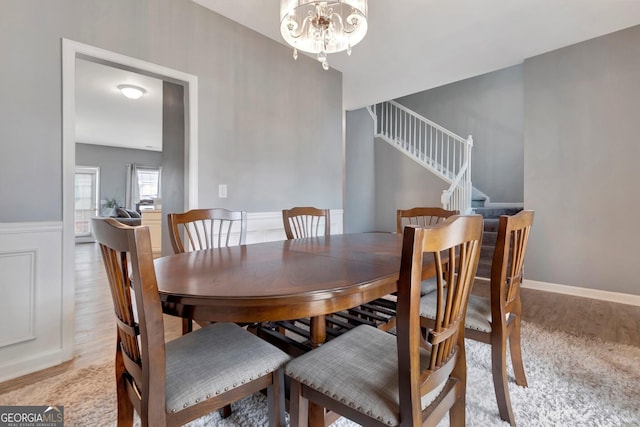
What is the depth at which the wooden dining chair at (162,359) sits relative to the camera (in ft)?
2.55

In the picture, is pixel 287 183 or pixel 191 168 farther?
pixel 287 183

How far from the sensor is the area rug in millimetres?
1361

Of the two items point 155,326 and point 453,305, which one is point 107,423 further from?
point 453,305

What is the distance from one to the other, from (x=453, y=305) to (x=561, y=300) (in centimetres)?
296

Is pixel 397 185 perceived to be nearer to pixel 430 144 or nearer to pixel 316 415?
pixel 430 144

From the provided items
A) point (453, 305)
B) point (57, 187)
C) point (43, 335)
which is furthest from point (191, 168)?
point (453, 305)

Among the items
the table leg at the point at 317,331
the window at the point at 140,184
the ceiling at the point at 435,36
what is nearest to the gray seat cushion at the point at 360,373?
the table leg at the point at 317,331

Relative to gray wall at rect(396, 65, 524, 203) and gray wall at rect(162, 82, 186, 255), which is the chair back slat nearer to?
gray wall at rect(162, 82, 186, 255)

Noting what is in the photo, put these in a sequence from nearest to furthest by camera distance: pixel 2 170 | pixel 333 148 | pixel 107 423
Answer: pixel 107 423, pixel 2 170, pixel 333 148

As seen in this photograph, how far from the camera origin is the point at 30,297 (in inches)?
70.4

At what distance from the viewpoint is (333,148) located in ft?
12.5

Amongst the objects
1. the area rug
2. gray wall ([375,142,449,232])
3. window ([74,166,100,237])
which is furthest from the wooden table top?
window ([74,166,100,237])

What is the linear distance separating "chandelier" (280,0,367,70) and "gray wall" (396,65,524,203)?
4.72m

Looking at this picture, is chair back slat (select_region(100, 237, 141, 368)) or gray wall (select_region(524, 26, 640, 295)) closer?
chair back slat (select_region(100, 237, 141, 368))
